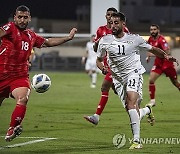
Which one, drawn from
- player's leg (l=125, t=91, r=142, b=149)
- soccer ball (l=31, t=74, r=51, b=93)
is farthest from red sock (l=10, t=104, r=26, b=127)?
player's leg (l=125, t=91, r=142, b=149)

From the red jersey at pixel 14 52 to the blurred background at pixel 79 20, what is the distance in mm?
30593

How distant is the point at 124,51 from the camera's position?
1091 cm

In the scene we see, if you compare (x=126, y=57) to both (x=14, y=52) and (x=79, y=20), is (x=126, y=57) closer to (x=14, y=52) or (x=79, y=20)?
(x=14, y=52)

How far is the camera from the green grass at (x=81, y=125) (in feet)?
34.4

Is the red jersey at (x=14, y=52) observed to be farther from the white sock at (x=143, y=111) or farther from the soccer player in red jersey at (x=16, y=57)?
the white sock at (x=143, y=111)

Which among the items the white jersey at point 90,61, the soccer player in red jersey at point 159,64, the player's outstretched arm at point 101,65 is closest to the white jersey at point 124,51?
the player's outstretched arm at point 101,65

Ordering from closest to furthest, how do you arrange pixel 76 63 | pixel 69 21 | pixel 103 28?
pixel 103 28
pixel 76 63
pixel 69 21

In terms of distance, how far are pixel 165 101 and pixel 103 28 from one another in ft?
24.3

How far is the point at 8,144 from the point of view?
432 inches

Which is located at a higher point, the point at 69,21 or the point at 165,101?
the point at 69,21

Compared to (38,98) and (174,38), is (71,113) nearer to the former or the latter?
(38,98)

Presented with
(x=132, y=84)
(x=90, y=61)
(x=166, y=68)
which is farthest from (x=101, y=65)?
(x=90, y=61)

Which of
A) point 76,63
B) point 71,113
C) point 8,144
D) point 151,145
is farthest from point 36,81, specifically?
point 76,63

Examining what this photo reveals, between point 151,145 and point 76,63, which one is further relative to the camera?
point 76,63
